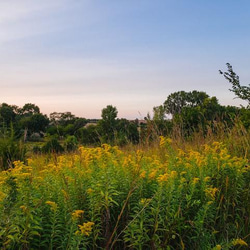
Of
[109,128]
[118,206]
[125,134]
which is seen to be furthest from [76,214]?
[109,128]

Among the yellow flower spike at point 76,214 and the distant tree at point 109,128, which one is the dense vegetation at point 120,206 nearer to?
the yellow flower spike at point 76,214

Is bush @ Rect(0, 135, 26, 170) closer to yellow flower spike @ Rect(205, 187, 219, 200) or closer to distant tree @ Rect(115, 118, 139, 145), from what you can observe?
distant tree @ Rect(115, 118, 139, 145)

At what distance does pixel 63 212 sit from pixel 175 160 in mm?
1509

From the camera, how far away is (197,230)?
3104 mm

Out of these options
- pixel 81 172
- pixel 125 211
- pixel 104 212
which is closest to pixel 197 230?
pixel 125 211

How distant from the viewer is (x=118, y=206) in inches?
119

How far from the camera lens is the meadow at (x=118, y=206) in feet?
8.12

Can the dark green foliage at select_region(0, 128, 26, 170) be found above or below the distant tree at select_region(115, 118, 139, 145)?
below

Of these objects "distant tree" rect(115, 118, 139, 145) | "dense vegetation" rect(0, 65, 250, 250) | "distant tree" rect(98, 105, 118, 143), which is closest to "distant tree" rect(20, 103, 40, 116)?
"distant tree" rect(98, 105, 118, 143)

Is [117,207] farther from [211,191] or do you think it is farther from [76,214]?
[211,191]

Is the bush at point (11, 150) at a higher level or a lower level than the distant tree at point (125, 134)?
lower

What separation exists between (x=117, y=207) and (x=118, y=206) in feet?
0.20

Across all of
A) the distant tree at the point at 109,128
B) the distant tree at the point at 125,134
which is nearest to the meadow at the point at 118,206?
the distant tree at the point at 125,134

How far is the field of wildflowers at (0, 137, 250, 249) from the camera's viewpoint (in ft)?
8.11
